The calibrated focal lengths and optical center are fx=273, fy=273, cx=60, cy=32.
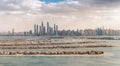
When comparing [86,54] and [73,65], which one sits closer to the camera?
[73,65]

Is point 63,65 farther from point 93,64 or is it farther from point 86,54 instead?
point 86,54

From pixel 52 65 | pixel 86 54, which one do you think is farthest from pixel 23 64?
pixel 86 54

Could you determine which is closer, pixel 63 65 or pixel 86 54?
pixel 63 65

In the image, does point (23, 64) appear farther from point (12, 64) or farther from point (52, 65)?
point (52, 65)

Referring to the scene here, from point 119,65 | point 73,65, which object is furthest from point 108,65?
point 73,65

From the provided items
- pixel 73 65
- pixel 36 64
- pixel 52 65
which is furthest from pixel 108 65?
pixel 36 64

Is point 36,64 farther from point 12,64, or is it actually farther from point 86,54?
point 86,54

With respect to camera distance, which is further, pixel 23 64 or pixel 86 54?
pixel 86 54
